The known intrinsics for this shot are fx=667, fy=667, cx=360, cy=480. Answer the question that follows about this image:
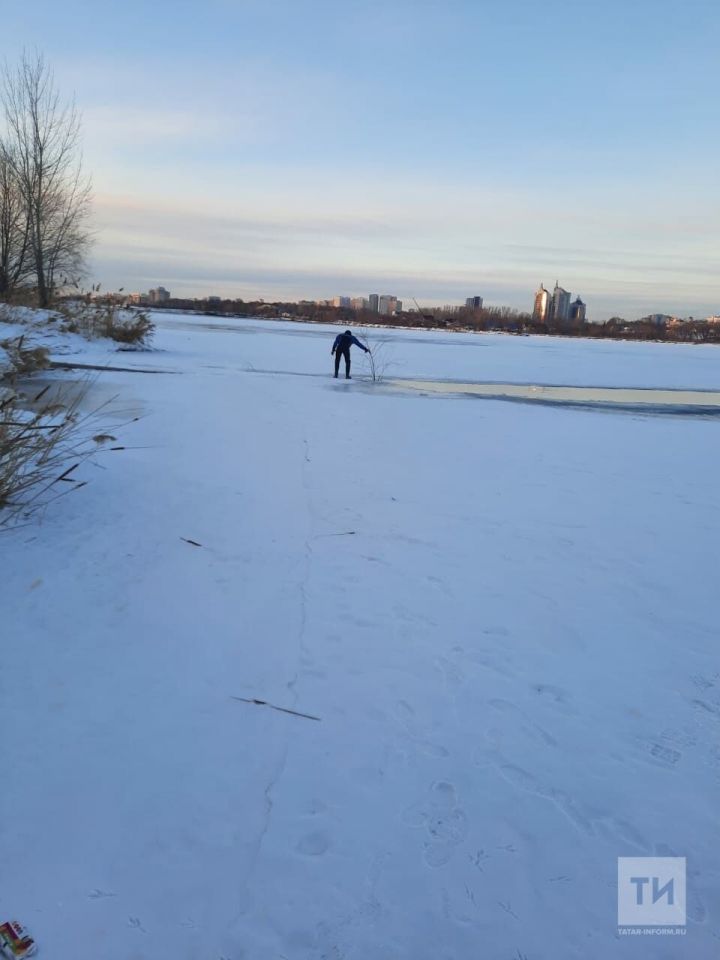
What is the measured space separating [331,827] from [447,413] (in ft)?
37.2

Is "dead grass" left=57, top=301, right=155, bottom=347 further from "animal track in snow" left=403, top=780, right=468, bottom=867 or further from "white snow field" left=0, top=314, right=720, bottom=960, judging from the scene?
"animal track in snow" left=403, top=780, right=468, bottom=867

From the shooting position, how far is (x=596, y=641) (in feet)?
14.0

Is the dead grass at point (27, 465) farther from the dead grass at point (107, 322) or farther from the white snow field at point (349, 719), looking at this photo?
the dead grass at point (107, 322)

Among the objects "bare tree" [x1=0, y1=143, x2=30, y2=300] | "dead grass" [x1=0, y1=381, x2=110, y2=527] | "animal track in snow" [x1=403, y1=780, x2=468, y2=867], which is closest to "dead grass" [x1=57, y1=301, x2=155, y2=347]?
"bare tree" [x1=0, y1=143, x2=30, y2=300]

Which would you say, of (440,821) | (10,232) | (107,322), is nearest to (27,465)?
(440,821)

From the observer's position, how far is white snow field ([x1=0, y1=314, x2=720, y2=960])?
2.36 m

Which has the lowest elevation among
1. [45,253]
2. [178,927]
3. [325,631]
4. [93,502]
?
[178,927]

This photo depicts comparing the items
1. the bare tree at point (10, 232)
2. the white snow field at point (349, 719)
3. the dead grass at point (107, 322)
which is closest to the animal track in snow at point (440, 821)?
the white snow field at point (349, 719)

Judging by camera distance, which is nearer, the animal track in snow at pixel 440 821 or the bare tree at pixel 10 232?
the animal track in snow at pixel 440 821

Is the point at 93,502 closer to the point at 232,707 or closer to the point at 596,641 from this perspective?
the point at 232,707

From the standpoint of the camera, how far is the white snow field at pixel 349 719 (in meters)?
2.36

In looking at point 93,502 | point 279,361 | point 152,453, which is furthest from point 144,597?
point 279,361

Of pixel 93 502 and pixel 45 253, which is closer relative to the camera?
pixel 93 502

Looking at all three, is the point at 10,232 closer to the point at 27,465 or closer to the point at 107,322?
the point at 107,322
